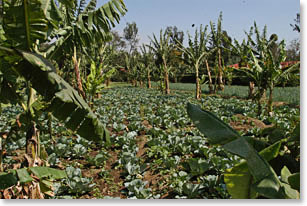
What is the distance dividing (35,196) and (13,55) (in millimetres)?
1044

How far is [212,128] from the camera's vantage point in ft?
3.53

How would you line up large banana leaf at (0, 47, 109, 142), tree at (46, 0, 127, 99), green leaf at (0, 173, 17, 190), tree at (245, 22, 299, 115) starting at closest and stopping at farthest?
1. large banana leaf at (0, 47, 109, 142)
2. green leaf at (0, 173, 17, 190)
3. tree at (46, 0, 127, 99)
4. tree at (245, 22, 299, 115)

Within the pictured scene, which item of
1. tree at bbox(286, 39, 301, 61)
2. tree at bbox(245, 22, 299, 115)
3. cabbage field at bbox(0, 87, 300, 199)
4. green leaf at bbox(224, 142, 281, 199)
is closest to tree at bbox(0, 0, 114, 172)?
cabbage field at bbox(0, 87, 300, 199)

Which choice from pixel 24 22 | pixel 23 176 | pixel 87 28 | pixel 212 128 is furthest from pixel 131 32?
pixel 212 128

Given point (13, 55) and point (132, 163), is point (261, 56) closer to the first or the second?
point (132, 163)

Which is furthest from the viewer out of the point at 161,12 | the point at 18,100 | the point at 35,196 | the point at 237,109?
the point at 237,109

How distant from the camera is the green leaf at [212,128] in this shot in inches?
40.0

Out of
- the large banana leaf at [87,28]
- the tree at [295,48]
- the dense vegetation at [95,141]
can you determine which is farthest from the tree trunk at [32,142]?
the tree at [295,48]

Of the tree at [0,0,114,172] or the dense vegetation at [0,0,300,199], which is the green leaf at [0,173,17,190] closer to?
the dense vegetation at [0,0,300,199]

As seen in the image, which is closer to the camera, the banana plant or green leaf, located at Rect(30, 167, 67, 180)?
the banana plant

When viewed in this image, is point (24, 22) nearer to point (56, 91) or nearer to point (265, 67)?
point (56, 91)

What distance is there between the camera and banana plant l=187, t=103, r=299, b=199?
792mm

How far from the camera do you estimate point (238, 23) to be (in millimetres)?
2293

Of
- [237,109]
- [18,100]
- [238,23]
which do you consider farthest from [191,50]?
[18,100]
